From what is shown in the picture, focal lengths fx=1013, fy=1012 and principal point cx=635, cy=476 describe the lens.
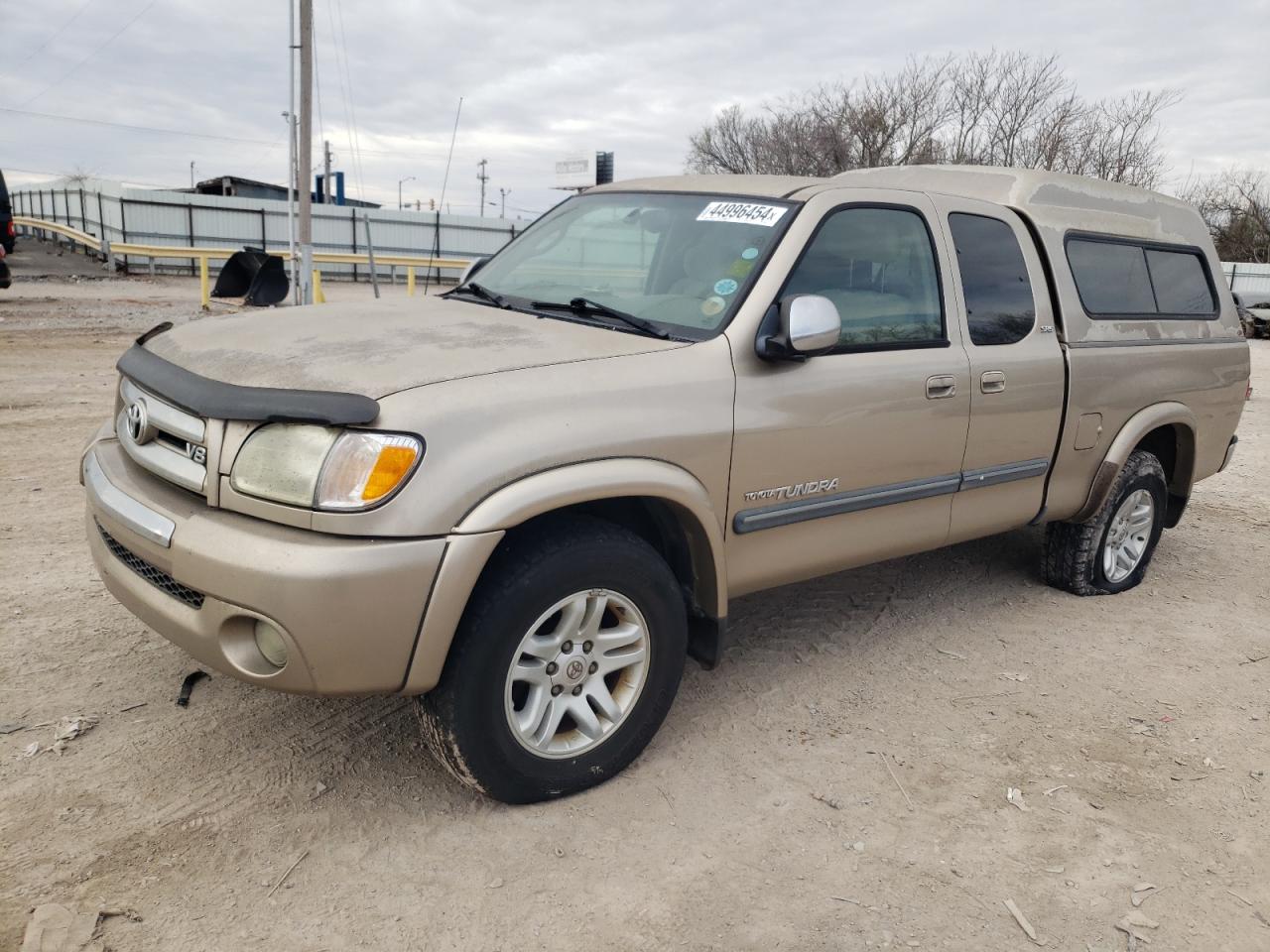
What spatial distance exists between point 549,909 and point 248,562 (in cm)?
115

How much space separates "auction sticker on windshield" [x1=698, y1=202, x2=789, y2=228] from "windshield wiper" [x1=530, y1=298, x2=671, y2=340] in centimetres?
56

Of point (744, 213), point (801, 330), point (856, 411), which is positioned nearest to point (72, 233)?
point (744, 213)

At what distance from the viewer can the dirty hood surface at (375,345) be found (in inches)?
107

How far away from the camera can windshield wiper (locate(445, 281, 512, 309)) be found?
3.82 m

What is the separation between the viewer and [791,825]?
298 centimetres

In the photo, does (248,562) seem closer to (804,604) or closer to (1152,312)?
(804,604)

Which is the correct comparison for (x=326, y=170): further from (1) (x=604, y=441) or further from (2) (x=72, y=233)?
(1) (x=604, y=441)

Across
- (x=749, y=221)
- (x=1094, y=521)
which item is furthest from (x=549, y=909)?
(x=1094, y=521)

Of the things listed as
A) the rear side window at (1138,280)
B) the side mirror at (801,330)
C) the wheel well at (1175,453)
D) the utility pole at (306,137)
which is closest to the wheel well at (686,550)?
the side mirror at (801,330)

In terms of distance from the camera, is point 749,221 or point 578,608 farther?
point 749,221

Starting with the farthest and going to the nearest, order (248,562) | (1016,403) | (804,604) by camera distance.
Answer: (804,604) → (1016,403) → (248,562)

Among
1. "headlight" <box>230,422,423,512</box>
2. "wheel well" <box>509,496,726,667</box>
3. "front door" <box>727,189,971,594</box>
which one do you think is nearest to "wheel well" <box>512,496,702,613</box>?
"wheel well" <box>509,496,726,667</box>

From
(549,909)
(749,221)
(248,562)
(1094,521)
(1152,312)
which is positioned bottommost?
(549,909)

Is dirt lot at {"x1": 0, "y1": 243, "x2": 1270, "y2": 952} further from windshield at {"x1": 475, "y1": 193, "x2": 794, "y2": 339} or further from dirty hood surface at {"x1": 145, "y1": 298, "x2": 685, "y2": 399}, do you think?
windshield at {"x1": 475, "y1": 193, "x2": 794, "y2": 339}
